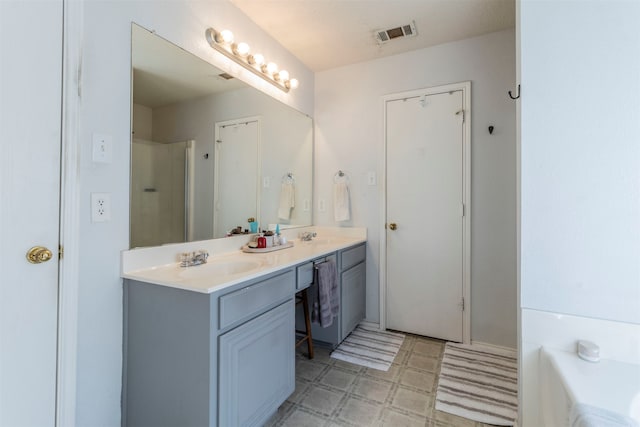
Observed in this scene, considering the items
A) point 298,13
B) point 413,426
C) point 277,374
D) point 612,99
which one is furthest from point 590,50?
point 277,374

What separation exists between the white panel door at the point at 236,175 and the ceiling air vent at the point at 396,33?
1.18 m

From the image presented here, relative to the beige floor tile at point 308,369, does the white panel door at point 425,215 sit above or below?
above

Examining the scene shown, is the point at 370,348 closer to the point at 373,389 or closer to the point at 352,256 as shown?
the point at 373,389

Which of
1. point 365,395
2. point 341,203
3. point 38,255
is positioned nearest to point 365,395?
point 365,395

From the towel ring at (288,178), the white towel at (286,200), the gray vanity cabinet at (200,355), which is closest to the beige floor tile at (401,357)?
the gray vanity cabinet at (200,355)

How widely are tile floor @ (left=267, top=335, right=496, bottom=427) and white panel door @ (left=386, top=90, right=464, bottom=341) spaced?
1.16 feet

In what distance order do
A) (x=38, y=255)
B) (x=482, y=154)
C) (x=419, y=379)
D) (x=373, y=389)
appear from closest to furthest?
1. (x=38, y=255)
2. (x=373, y=389)
3. (x=419, y=379)
4. (x=482, y=154)

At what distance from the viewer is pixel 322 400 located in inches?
67.2

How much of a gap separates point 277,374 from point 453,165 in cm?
198

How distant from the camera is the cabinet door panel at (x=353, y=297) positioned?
7.57 ft

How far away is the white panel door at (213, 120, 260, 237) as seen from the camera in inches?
75.8

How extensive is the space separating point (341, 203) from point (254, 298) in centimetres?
156

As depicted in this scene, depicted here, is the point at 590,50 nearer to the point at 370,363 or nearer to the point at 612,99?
the point at 612,99

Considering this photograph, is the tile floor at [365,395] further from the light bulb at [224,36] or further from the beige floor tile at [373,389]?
the light bulb at [224,36]
